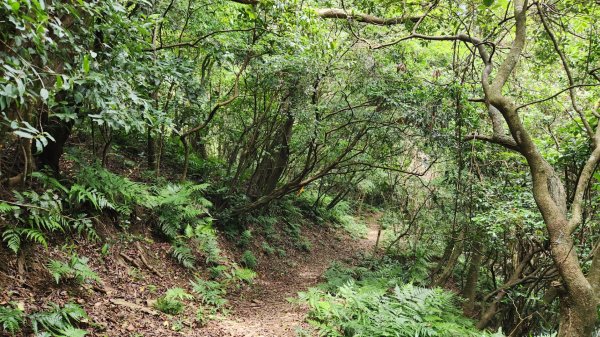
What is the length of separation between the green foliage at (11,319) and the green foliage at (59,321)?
0.11 m

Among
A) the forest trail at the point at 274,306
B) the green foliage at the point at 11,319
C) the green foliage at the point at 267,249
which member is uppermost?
the green foliage at the point at 11,319

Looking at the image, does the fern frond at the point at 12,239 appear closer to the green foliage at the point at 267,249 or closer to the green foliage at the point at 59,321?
the green foliage at the point at 59,321

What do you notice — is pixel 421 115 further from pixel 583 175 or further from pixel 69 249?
pixel 69 249

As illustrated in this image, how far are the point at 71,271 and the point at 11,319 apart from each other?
120cm

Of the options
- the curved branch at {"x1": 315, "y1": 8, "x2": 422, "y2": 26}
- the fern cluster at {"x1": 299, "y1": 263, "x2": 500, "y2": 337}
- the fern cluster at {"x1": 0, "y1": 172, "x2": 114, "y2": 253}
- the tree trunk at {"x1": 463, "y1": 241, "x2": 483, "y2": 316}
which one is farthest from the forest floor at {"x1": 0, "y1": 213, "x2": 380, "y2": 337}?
the curved branch at {"x1": 315, "y1": 8, "x2": 422, "y2": 26}

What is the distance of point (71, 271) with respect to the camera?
182 inches

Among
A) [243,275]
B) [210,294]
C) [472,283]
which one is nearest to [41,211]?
[210,294]

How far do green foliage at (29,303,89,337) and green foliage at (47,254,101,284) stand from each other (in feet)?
1.67

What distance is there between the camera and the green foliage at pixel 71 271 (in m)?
4.49

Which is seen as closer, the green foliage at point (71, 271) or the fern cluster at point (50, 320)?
the fern cluster at point (50, 320)

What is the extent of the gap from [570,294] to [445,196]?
23.2ft

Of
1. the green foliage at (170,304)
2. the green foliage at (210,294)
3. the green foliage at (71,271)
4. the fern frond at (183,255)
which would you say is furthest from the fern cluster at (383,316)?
the green foliage at (71,271)

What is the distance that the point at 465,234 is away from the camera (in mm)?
8375

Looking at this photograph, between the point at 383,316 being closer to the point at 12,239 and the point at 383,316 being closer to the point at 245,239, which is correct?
the point at 12,239
